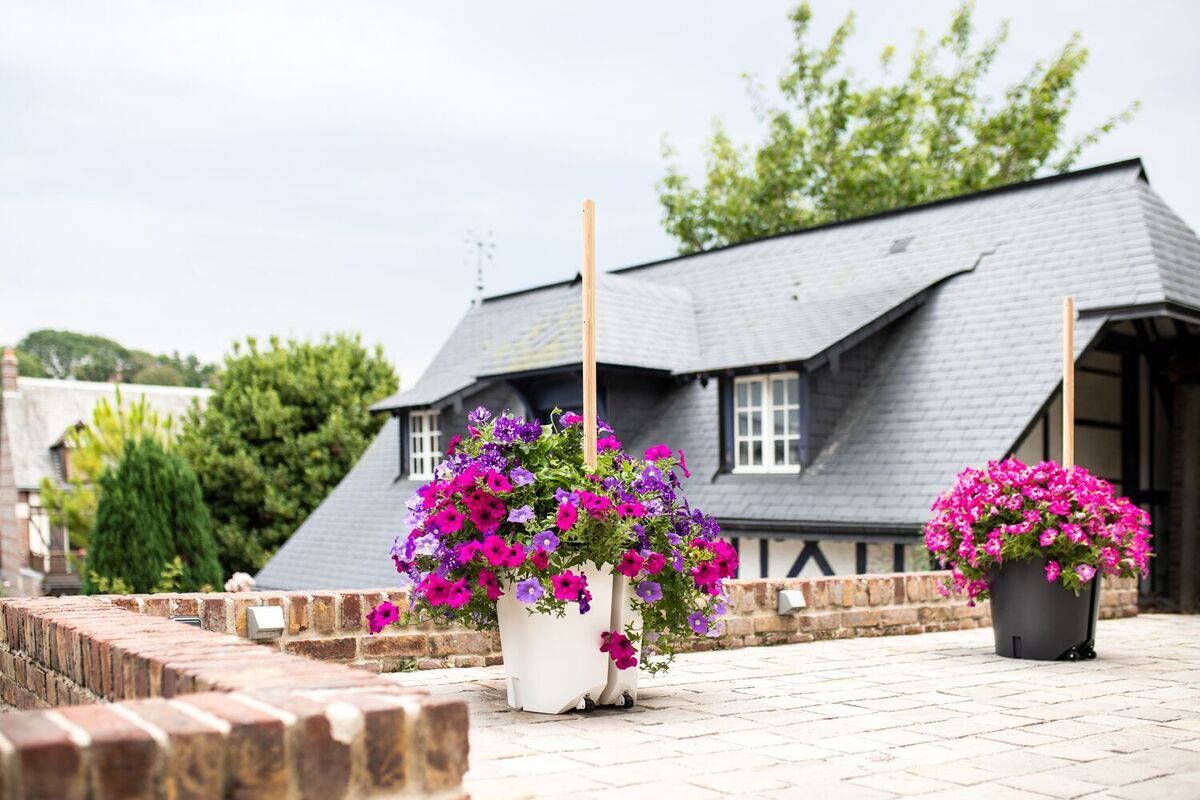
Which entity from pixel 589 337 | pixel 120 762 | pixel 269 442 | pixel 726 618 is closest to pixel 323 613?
pixel 589 337

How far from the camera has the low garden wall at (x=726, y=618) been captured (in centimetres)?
572

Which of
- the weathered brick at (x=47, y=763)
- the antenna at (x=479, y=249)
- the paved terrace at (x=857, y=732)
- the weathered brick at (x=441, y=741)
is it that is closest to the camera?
the weathered brick at (x=47, y=763)

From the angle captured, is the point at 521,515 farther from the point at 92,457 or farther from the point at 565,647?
the point at 92,457

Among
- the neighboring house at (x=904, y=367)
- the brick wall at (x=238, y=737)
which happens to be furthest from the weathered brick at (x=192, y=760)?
the neighboring house at (x=904, y=367)

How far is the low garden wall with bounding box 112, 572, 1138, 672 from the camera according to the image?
572 cm

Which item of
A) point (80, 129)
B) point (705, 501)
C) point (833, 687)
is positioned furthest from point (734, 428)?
point (80, 129)

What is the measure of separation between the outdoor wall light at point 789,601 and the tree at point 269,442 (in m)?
22.5

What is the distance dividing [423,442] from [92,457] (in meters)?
15.8

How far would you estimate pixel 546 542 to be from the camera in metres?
4.44

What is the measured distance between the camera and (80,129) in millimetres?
37812

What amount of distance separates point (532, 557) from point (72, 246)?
49.5m

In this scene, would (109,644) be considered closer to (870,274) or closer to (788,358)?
(788,358)

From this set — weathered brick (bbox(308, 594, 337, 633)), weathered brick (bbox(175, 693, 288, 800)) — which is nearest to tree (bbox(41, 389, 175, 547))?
weathered brick (bbox(308, 594, 337, 633))

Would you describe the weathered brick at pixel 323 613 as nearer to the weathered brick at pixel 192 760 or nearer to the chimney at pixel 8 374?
the weathered brick at pixel 192 760
